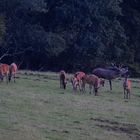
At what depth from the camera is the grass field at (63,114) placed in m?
15.7

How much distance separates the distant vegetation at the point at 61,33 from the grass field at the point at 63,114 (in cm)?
1526

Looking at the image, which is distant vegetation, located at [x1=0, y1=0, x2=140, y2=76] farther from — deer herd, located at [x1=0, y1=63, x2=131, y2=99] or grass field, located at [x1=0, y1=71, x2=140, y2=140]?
grass field, located at [x1=0, y1=71, x2=140, y2=140]

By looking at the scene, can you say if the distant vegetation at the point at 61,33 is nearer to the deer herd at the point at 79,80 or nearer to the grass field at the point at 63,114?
Result: the deer herd at the point at 79,80

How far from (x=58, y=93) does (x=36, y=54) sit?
2011cm

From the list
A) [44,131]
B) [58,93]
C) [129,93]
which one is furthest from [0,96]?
[129,93]

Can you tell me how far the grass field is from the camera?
51.5 feet

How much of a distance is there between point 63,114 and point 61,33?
26414 millimetres

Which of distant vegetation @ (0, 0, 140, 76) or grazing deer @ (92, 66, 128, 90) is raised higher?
distant vegetation @ (0, 0, 140, 76)

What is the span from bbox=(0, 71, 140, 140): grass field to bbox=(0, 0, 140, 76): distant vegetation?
15265mm

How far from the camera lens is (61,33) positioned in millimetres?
44781

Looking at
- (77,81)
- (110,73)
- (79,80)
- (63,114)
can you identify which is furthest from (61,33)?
(63,114)

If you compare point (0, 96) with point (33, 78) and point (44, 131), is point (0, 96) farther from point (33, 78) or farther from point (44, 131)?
point (33, 78)

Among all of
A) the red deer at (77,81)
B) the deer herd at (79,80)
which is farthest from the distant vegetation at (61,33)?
the red deer at (77,81)

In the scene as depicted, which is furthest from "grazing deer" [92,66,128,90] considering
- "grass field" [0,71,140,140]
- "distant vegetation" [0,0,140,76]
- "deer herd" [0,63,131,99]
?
"distant vegetation" [0,0,140,76]
